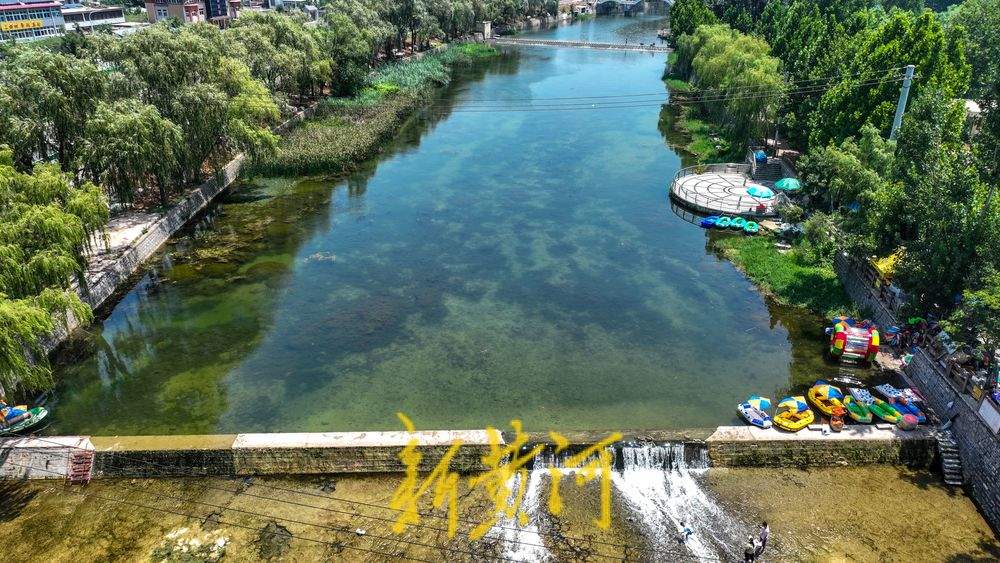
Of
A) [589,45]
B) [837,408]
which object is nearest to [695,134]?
[837,408]

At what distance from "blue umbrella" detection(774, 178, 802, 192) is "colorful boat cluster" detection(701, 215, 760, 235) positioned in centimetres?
470

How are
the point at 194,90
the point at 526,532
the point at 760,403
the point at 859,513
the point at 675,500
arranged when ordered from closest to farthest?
the point at 526,532 → the point at 859,513 → the point at 675,500 → the point at 760,403 → the point at 194,90

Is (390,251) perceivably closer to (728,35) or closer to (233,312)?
(233,312)

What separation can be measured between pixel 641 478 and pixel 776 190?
35.8 metres

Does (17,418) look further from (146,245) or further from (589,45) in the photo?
(589,45)

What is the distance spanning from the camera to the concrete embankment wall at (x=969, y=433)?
2541 centimetres

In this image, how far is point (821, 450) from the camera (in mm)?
27812

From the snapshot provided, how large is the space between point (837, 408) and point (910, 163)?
50.2ft

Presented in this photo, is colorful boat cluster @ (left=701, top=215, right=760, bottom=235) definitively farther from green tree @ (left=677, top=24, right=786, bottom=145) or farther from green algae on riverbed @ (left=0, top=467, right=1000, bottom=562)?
green algae on riverbed @ (left=0, top=467, right=1000, bottom=562)

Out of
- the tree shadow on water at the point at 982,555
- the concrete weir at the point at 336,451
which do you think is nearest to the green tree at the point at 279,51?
the concrete weir at the point at 336,451

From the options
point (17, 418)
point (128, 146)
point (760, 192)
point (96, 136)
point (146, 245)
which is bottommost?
point (17, 418)

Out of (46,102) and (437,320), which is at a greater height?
(46,102)

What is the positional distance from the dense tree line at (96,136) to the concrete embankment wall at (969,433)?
39.5m

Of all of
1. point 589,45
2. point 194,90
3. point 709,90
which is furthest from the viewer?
point 589,45
